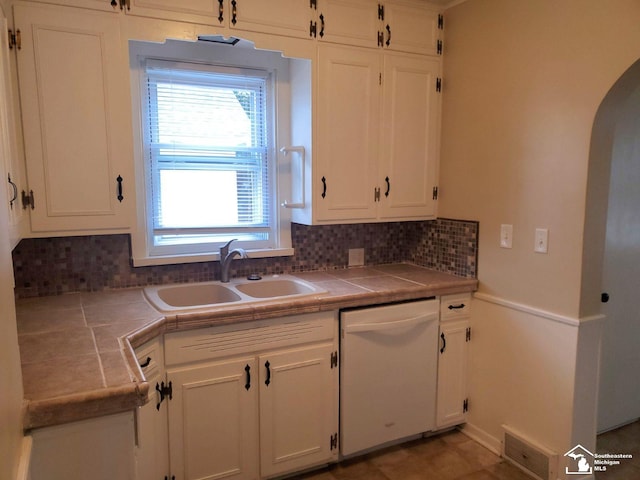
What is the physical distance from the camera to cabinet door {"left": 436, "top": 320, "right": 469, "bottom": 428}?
2613 millimetres

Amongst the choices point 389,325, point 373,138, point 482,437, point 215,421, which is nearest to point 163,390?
point 215,421

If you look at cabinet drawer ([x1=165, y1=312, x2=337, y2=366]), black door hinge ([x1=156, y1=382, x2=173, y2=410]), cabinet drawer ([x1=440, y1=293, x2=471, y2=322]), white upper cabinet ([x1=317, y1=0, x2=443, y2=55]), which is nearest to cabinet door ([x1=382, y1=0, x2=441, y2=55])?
white upper cabinet ([x1=317, y1=0, x2=443, y2=55])

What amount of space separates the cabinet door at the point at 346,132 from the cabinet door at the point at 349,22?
0.05 meters

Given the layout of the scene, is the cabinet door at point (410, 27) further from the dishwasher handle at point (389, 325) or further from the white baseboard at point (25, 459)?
the white baseboard at point (25, 459)

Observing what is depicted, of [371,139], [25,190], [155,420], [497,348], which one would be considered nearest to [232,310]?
[155,420]

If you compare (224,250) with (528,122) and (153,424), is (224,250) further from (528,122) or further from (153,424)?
(528,122)

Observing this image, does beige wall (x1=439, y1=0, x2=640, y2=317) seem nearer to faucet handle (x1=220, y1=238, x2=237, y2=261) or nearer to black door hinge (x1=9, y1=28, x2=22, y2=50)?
faucet handle (x1=220, y1=238, x2=237, y2=261)

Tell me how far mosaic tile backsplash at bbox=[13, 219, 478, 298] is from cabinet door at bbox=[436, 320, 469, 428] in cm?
36

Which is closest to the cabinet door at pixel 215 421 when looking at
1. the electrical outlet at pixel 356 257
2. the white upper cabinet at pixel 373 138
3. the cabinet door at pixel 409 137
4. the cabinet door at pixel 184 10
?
the white upper cabinet at pixel 373 138

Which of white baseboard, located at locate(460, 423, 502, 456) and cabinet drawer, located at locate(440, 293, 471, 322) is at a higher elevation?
cabinet drawer, located at locate(440, 293, 471, 322)

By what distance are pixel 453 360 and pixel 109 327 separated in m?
1.86

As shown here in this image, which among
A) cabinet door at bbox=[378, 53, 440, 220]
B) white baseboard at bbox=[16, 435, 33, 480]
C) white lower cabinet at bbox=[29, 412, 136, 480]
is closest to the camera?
white baseboard at bbox=[16, 435, 33, 480]

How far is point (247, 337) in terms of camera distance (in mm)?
2076

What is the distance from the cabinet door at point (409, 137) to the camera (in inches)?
104
